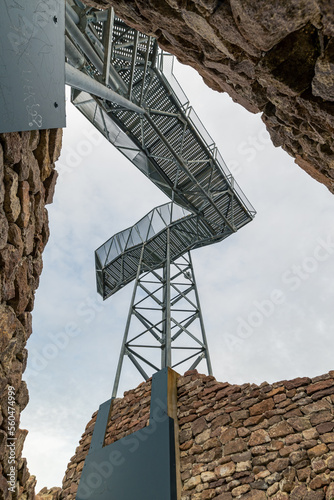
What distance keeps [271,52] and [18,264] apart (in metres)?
2.23

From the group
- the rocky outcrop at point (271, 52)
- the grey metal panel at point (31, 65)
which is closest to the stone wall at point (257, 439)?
the rocky outcrop at point (271, 52)

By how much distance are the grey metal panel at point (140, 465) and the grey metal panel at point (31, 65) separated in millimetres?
5427

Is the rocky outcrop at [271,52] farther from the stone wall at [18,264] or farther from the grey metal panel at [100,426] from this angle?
the grey metal panel at [100,426]

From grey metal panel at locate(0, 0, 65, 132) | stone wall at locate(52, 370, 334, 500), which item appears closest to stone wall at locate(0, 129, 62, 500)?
grey metal panel at locate(0, 0, 65, 132)

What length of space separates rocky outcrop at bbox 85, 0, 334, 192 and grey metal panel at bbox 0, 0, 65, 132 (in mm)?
887

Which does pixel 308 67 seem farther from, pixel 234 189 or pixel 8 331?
pixel 234 189

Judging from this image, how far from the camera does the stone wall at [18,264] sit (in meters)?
2.37

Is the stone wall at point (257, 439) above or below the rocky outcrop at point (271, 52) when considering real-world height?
below

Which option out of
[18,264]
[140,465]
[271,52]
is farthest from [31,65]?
[140,465]

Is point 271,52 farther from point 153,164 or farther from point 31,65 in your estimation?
point 153,164

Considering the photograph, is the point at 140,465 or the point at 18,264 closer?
the point at 18,264

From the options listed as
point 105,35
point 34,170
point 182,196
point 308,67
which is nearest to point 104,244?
point 182,196

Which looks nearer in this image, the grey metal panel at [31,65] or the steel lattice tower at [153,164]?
the grey metal panel at [31,65]

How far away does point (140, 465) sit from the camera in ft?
19.9
